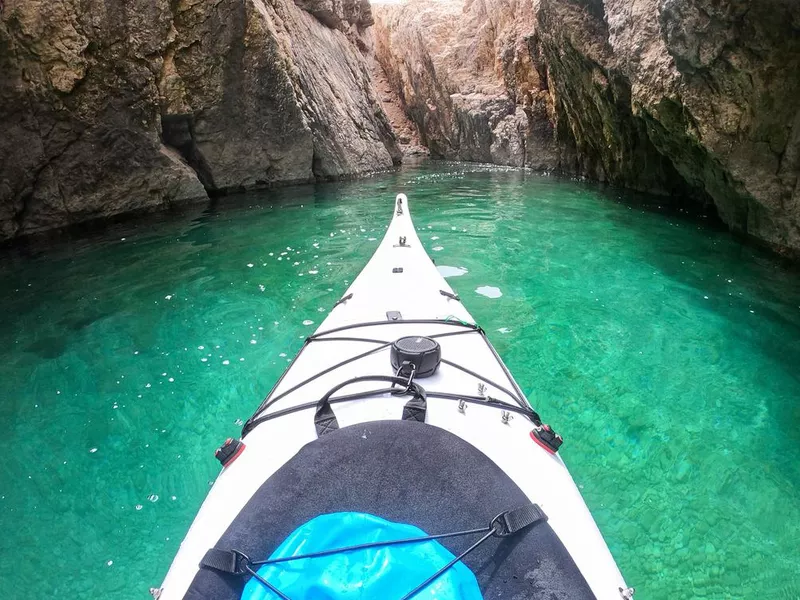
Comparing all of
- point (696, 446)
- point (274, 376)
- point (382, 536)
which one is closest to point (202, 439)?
point (274, 376)

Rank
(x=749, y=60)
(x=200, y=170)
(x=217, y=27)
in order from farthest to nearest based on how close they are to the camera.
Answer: (x=200, y=170)
(x=217, y=27)
(x=749, y=60)

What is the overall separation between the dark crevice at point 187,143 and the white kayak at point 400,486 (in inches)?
469

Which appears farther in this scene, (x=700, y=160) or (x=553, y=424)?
(x=700, y=160)

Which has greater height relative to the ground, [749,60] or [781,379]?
[749,60]

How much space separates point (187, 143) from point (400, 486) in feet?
44.6

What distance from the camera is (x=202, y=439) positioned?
3.75m

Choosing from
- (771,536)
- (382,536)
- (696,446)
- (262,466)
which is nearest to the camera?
(382,536)

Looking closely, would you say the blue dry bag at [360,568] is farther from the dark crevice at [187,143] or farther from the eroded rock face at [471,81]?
the eroded rock face at [471,81]

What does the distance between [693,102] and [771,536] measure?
634 centimetres

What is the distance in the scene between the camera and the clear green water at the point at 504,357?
2855 millimetres

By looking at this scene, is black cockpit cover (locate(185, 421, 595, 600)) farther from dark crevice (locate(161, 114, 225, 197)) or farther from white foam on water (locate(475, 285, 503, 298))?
dark crevice (locate(161, 114, 225, 197))

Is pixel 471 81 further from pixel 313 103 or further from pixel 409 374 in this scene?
pixel 409 374

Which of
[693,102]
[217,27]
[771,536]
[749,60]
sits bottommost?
[771,536]

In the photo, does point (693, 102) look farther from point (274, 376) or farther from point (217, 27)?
point (217, 27)
